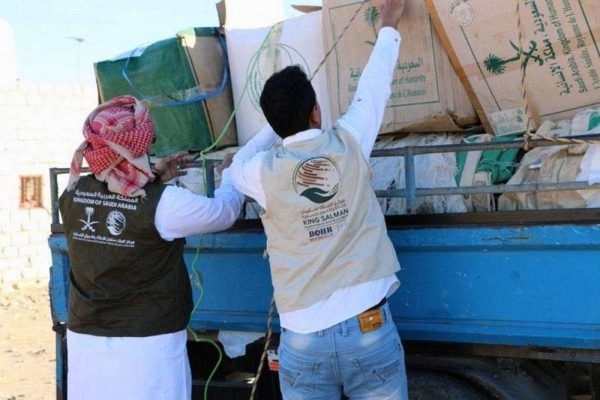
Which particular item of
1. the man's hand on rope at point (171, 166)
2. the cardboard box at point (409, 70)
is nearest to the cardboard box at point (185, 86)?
the man's hand on rope at point (171, 166)

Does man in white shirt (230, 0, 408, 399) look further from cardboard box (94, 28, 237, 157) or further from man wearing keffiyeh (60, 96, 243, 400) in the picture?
cardboard box (94, 28, 237, 157)

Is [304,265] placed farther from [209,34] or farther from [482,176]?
[209,34]

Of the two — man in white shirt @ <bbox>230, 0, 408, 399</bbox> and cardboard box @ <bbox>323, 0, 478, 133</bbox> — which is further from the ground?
cardboard box @ <bbox>323, 0, 478, 133</bbox>

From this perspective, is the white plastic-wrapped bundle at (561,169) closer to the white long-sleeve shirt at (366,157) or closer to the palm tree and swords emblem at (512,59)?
the palm tree and swords emblem at (512,59)

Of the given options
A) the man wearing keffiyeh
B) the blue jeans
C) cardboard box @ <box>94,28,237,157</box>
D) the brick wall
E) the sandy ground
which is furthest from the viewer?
the brick wall

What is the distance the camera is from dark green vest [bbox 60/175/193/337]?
2.38m

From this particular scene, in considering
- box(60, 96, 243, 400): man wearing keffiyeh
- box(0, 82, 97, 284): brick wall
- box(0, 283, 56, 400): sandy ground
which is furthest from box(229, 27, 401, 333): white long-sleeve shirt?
box(0, 82, 97, 284): brick wall

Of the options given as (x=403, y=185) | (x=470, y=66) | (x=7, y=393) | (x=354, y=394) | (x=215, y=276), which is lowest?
(x=7, y=393)

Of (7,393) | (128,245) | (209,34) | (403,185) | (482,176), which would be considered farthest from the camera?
(7,393)

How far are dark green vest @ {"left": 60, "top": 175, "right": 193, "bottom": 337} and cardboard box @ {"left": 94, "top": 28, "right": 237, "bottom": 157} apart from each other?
3.07 feet

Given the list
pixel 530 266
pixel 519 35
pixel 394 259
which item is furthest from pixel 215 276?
pixel 519 35

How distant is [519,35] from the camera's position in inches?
98.0

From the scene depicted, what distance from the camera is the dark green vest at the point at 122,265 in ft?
7.79

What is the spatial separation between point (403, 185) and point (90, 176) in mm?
1113
